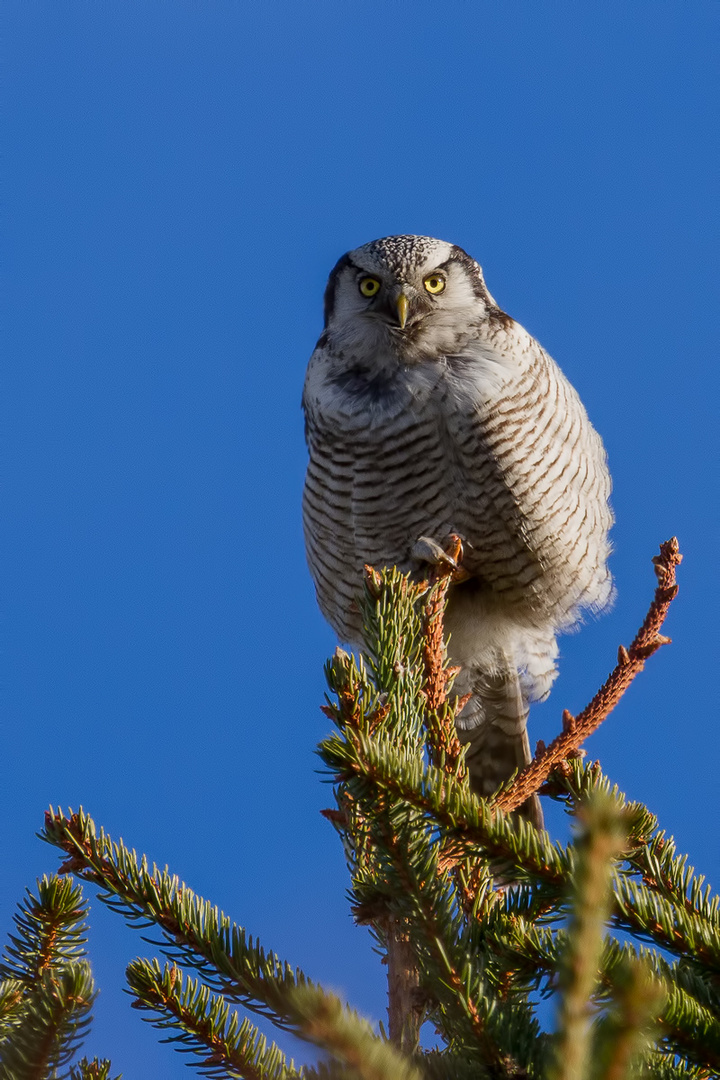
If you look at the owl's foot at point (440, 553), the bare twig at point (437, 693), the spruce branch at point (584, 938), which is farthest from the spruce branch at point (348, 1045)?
the owl's foot at point (440, 553)

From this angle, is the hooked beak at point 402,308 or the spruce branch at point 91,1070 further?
the hooked beak at point 402,308

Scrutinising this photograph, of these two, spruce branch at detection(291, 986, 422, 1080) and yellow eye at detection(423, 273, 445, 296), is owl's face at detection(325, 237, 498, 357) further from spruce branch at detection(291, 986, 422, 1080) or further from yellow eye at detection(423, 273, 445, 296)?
spruce branch at detection(291, 986, 422, 1080)

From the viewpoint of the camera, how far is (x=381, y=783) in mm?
1315

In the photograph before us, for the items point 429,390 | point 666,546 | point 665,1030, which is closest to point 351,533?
point 429,390

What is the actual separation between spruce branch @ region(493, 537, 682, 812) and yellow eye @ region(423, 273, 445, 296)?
176cm

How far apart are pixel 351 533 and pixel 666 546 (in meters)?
1.56

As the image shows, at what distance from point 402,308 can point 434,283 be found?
28 cm

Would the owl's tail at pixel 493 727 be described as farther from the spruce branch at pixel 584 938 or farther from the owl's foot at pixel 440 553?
the spruce branch at pixel 584 938

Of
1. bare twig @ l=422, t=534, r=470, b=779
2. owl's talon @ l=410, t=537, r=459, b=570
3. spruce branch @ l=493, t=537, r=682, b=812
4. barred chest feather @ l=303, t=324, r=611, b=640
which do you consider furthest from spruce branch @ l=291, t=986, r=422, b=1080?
barred chest feather @ l=303, t=324, r=611, b=640

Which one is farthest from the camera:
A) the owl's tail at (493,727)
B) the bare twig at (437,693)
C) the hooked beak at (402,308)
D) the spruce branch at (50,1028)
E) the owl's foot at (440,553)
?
the owl's tail at (493,727)

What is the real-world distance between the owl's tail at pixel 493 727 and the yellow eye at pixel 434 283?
57.9 inches

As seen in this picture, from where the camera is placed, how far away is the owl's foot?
10.5 ft

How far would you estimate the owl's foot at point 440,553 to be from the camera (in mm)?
3201

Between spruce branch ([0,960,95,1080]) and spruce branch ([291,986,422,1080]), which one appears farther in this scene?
spruce branch ([0,960,95,1080])
